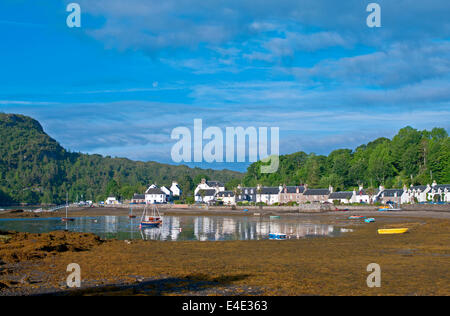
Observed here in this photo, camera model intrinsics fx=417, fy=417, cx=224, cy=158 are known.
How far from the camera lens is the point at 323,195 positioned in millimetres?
149250

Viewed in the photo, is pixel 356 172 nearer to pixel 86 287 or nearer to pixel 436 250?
pixel 436 250

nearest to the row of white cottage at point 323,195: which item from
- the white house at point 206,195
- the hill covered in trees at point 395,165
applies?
the white house at point 206,195

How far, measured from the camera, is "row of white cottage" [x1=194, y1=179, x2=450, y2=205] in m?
130

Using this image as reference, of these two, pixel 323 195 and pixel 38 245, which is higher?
pixel 323 195

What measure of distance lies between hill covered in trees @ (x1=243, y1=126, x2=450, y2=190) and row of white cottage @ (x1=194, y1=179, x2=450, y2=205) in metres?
8.96

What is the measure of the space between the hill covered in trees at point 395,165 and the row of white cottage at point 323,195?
896 cm

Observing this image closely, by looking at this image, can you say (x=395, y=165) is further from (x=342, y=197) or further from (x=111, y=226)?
(x=111, y=226)

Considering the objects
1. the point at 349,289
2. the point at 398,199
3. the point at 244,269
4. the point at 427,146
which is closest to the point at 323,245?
the point at 244,269

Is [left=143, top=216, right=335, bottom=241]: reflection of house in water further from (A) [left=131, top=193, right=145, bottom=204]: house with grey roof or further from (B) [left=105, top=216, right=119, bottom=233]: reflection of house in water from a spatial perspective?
(A) [left=131, top=193, right=145, bottom=204]: house with grey roof

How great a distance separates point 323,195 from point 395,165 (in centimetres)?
3437

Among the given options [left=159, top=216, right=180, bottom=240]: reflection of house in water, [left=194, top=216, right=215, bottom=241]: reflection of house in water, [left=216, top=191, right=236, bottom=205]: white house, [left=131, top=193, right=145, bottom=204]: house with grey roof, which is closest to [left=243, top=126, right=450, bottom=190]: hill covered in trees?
[left=216, top=191, right=236, bottom=205]: white house

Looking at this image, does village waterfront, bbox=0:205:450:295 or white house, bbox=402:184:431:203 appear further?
white house, bbox=402:184:431:203

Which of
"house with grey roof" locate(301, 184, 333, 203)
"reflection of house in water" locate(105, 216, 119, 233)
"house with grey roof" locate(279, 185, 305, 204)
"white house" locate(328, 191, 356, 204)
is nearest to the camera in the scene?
"reflection of house in water" locate(105, 216, 119, 233)

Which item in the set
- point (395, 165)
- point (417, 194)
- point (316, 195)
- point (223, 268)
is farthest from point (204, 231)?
point (395, 165)
